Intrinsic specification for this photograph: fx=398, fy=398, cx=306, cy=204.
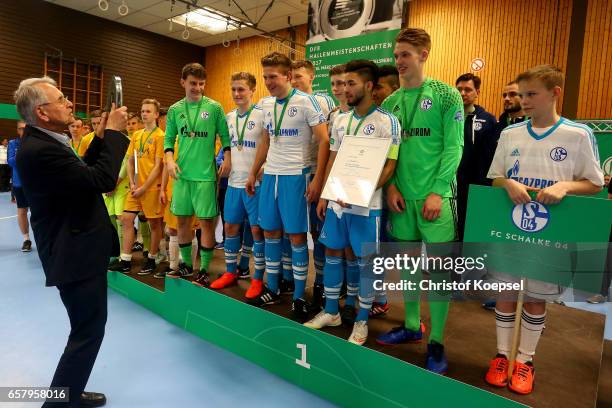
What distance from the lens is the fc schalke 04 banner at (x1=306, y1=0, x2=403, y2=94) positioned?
3.76 m

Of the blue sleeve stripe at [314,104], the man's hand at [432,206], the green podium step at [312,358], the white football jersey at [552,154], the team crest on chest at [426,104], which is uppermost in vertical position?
the blue sleeve stripe at [314,104]

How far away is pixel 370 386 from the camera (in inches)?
81.0

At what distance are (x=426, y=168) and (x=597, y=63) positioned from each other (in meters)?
7.30

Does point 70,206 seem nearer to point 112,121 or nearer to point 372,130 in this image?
point 112,121

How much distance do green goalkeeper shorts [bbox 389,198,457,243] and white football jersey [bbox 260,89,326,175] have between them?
2.48ft

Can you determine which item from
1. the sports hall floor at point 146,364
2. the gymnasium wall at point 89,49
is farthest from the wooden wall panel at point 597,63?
the gymnasium wall at point 89,49

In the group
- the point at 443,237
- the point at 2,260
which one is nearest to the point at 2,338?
the point at 2,260

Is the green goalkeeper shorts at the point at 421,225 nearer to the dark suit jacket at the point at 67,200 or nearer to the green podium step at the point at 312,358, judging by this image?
the green podium step at the point at 312,358

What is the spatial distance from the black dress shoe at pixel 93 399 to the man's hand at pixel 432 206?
1966 millimetres

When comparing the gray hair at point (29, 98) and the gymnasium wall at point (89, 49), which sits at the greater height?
the gymnasium wall at point (89, 49)

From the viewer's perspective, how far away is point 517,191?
1735 mm

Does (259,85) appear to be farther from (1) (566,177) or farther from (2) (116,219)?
(1) (566,177)

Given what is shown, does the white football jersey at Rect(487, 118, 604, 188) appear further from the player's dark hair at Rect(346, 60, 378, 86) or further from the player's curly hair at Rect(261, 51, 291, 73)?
the player's curly hair at Rect(261, 51, 291, 73)

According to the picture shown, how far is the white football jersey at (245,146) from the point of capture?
3043 mm
